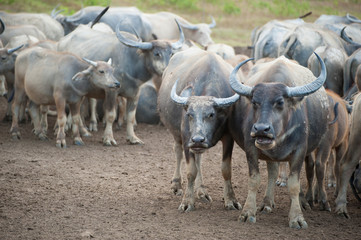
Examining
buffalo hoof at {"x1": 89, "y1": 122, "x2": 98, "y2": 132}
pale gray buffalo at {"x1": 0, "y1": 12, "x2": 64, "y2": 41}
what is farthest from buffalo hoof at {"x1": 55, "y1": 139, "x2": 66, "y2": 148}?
pale gray buffalo at {"x1": 0, "y1": 12, "x2": 64, "y2": 41}

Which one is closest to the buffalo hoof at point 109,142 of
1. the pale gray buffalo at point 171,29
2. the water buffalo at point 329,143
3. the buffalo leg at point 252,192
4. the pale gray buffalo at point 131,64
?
the pale gray buffalo at point 131,64

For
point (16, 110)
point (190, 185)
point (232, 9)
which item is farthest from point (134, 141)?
point (232, 9)

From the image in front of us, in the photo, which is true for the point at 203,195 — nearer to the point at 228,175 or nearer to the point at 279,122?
the point at 228,175

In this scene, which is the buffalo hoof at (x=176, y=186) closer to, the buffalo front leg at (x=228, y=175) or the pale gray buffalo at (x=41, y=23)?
the buffalo front leg at (x=228, y=175)

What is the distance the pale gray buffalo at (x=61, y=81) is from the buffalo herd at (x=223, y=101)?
0.02 metres

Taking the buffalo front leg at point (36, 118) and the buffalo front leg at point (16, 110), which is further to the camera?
the buffalo front leg at point (36, 118)

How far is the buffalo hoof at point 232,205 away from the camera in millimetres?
7293

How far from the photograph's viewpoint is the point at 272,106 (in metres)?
6.23

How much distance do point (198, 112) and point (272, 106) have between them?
0.95m

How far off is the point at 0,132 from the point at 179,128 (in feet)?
18.2

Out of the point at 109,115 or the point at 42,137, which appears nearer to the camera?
the point at 42,137

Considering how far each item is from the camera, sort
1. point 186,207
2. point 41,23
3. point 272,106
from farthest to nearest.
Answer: point 41,23, point 186,207, point 272,106

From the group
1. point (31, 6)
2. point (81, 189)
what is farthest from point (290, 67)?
point (31, 6)

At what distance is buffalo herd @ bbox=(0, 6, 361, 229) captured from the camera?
258 inches
